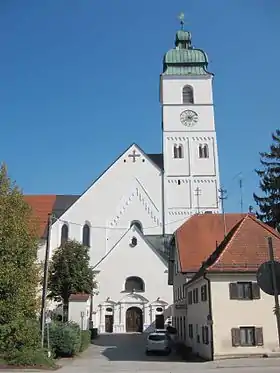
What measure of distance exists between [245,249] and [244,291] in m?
2.19

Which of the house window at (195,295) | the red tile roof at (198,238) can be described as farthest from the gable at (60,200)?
the house window at (195,295)

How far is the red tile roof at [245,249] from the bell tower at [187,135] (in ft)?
85.5

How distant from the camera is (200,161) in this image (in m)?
52.3

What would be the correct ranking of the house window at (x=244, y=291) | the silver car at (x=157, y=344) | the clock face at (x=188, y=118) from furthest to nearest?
1. the clock face at (x=188, y=118)
2. the silver car at (x=157, y=344)
3. the house window at (x=244, y=291)

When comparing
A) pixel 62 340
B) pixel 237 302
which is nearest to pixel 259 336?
pixel 237 302

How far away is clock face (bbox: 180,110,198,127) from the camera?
53875mm

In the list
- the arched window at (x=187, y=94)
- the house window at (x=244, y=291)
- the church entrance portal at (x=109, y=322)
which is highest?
the arched window at (x=187, y=94)

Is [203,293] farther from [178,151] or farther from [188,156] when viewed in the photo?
[178,151]

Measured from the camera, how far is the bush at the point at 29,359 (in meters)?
19.6

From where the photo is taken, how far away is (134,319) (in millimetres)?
44062

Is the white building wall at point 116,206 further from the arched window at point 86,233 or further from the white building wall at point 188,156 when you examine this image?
the white building wall at point 188,156

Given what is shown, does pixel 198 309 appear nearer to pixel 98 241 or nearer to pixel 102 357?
pixel 102 357

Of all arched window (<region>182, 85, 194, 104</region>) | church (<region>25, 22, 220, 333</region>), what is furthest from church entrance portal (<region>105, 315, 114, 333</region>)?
arched window (<region>182, 85, 194, 104</region>)

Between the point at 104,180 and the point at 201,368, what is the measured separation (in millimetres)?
35395
